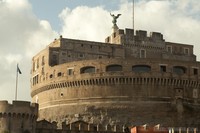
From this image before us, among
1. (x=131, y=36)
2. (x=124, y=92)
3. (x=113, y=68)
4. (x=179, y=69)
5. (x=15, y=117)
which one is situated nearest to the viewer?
(x=15, y=117)

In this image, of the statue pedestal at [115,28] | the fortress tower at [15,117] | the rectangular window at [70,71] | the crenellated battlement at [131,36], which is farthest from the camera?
the statue pedestal at [115,28]

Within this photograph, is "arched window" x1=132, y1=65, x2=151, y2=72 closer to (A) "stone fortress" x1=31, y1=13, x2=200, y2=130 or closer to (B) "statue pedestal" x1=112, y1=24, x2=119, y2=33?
(A) "stone fortress" x1=31, y1=13, x2=200, y2=130

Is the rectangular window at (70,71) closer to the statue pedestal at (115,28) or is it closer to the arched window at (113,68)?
the arched window at (113,68)

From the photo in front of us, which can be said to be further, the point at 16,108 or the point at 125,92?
the point at 125,92

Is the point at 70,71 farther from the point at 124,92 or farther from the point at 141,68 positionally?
the point at 141,68

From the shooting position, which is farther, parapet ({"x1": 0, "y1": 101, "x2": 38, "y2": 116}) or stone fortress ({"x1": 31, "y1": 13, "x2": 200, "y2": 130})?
stone fortress ({"x1": 31, "y1": 13, "x2": 200, "y2": 130})

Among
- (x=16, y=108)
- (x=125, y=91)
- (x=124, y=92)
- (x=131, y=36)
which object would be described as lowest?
(x=16, y=108)

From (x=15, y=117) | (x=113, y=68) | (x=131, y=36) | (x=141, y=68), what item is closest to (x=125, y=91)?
(x=113, y=68)

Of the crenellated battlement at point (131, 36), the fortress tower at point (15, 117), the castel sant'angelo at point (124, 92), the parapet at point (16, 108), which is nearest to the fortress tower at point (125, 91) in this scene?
the castel sant'angelo at point (124, 92)

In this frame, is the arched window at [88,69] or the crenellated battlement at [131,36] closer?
the arched window at [88,69]

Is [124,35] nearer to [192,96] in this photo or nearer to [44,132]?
[192,96]

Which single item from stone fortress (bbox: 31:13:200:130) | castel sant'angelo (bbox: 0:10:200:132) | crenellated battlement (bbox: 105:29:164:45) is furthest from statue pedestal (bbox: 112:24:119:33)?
stone fortress (bbox: 31:13:200:130)

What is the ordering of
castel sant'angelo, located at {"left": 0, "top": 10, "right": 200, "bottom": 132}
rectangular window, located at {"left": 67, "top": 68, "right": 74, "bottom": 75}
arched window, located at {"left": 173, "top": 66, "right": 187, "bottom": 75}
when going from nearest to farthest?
1. castel sant'angelo, located at {"left": 0, "top": 10, "right": 200, "bottom": 132}
2. arched window, located at {"left": 173, "top": 66, "right": 187, "bottom": 75}
3. rectangular window, located at {"left": 67, "top": 68, "right": 74, "bottom": 75}

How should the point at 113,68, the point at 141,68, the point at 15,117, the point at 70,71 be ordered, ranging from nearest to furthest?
the point at 15,117, the point at 141,68, the point at 113,68, the point at 70,71
